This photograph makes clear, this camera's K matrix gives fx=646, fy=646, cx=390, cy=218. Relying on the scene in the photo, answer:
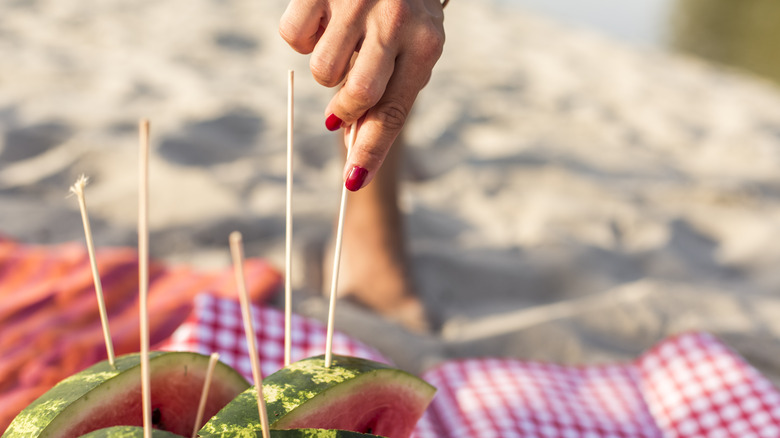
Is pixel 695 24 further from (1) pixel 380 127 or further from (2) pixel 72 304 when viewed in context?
(1) pixel 380 127

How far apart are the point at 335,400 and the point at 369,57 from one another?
388 millimetres

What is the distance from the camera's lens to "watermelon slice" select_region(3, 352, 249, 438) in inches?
26.7

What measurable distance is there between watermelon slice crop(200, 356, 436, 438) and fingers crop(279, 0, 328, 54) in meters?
0.39

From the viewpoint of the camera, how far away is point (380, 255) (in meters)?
1.90

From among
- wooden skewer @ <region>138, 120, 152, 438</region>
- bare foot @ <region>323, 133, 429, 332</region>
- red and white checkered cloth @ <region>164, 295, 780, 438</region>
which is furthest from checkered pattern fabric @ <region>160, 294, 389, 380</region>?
wooden skewer @ <region>138, 120, 152, 438</region>

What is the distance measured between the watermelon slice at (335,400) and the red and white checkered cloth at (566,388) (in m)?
0.49

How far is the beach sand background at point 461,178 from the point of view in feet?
6.15

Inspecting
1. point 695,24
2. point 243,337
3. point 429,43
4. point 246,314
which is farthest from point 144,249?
point 695,24

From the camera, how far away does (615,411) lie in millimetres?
1415

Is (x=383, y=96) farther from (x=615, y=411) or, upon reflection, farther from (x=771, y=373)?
(x=771, y=373)

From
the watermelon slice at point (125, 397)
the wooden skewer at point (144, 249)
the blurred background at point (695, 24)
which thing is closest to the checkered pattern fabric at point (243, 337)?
the watermelon slice at point (125, 397)

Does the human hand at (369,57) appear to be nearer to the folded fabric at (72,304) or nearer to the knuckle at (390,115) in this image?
the knuckle at (390,115)

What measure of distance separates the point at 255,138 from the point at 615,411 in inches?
74.6

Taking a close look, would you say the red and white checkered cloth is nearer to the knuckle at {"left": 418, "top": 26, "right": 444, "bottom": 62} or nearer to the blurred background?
the knuckle at {"left": 418, "top": 26, "right": 444, "bottom": 62}
